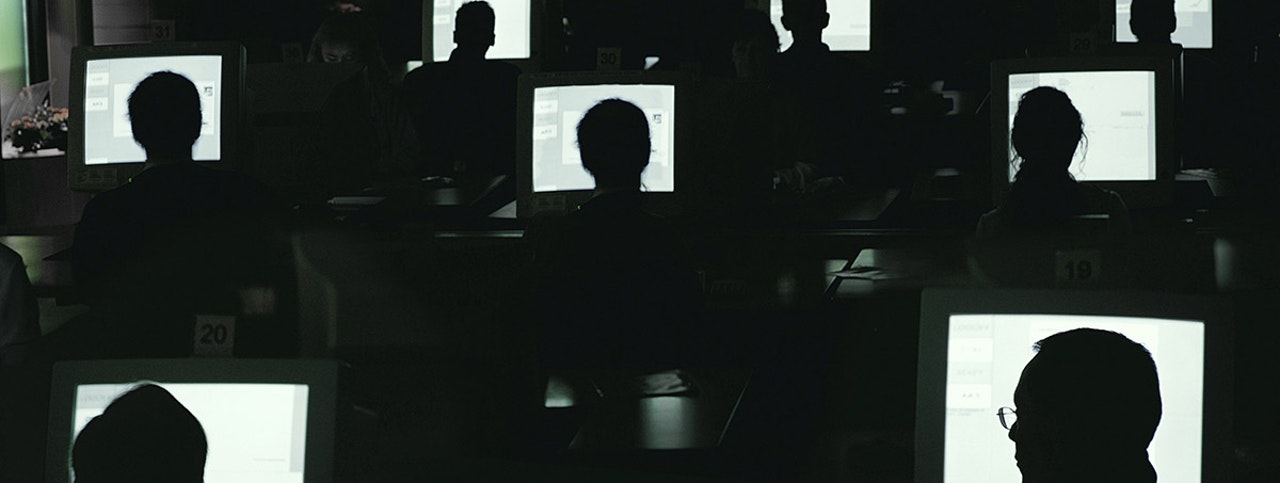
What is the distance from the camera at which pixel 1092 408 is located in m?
1.52

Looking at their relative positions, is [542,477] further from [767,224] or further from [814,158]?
[814,158]

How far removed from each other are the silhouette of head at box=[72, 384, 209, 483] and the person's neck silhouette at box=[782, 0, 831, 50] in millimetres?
4368

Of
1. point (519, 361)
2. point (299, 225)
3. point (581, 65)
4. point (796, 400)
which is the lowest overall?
point (796, 400)

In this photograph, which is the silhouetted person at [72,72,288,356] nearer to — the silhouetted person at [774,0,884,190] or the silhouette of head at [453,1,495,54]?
the silhouette of head at [453,1,495,54]

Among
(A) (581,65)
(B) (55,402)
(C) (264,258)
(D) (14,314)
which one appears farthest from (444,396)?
(A) (581,65)

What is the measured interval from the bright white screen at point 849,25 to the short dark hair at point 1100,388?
17.3 feet

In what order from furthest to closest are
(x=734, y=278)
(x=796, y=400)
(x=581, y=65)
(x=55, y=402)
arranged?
(x=581, y=65)
(x=796, y=400)
(x=734, y=278)
(x=55, y=402)

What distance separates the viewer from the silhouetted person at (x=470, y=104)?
17.8 feet

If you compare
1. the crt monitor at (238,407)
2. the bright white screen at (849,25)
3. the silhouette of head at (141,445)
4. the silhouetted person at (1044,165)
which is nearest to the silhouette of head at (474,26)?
the bright white screen at (849,25)

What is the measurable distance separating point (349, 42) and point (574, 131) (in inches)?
72.9

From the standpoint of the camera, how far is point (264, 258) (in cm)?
329

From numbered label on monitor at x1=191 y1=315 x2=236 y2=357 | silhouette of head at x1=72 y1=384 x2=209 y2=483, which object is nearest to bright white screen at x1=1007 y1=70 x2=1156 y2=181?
numbered label on monitor at x1=191 y1=315 x2=236 y2=357

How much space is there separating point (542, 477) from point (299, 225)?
1419mm

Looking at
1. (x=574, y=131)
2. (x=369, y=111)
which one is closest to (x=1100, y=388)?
(x=574, y=131)
